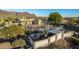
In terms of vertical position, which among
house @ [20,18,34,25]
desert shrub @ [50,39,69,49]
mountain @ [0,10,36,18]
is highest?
mountain @ [0,10,36,18]

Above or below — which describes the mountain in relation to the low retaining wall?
above

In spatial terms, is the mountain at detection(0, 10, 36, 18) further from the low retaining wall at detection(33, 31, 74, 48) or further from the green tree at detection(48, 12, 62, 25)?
the low retaining wall at detection(33, 31, 74, 48)

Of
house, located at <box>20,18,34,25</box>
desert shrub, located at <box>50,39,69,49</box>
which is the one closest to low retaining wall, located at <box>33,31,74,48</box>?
desert shrub, located at <box>50,39,69,49</box>

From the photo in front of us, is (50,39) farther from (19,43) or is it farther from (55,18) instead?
(19,43)

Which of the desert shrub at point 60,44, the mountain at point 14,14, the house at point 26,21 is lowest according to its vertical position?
the desert shrub at point 60,44

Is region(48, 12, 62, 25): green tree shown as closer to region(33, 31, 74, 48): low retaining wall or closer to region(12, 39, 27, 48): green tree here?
region(33, 31, 74, 48): low retaining wall

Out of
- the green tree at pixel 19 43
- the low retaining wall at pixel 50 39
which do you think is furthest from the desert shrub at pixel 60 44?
the green tree at pixel 19 43

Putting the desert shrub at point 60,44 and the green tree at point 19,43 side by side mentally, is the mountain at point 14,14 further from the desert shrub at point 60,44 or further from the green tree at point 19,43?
the desert shrub at point 60,44

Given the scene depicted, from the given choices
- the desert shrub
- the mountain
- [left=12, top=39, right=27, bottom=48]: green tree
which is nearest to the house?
the mountain
